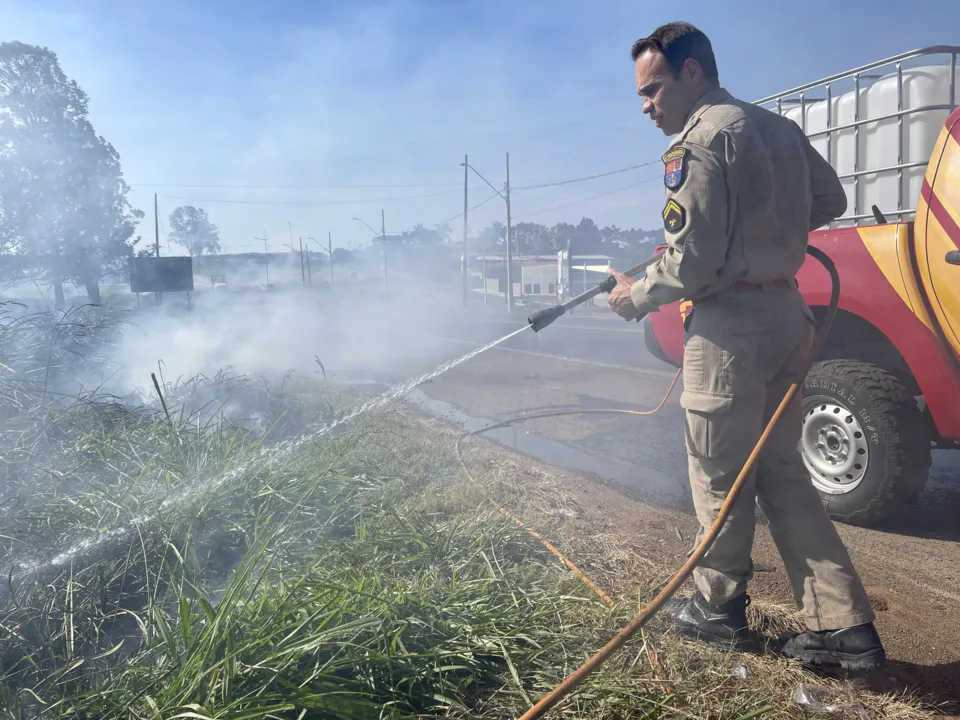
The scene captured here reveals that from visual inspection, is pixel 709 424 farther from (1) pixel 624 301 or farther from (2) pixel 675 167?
(2) pixel 675 167

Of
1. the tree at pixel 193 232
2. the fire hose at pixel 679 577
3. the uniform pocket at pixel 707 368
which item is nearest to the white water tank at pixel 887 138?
the fire hose at pixel 679 577

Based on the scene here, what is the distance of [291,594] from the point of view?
2.14 metres

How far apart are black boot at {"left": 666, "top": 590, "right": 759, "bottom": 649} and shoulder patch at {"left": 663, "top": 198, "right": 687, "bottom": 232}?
134 centimetres

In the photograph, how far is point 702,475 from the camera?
2297 millimetres

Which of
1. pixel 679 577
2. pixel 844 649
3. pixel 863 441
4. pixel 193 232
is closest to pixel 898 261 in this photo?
pixel 863 441

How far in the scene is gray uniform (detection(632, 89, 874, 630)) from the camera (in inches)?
83.3

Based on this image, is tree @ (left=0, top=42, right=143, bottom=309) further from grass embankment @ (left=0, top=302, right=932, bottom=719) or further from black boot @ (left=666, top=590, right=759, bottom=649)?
black boot @ (left=666, top=590, right=759, bottom=649)

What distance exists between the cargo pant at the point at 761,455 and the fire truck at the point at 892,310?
129cm

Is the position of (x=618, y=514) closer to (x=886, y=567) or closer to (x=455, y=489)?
(x=455, y=489)

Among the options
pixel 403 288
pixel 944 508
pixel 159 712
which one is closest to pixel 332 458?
pixel 159 712

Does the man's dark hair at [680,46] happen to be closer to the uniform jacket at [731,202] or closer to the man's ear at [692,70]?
the man's ear at [692,70]

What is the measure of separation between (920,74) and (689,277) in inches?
128

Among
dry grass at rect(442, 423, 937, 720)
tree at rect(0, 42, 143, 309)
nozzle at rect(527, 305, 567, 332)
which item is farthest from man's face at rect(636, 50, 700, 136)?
tree at rect(0, 42, 143, 309)

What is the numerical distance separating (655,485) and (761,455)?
2281 millimetres
